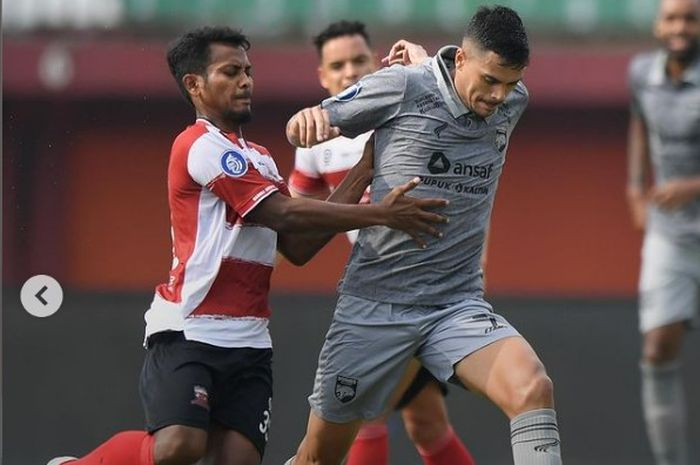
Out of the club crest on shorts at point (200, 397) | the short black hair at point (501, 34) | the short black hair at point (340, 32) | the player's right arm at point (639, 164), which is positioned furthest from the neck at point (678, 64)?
the club crest on shorts at point (200, 397)

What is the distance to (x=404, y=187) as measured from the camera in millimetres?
5109

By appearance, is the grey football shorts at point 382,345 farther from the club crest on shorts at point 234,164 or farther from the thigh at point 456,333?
the club crest on shorts at point 234,164

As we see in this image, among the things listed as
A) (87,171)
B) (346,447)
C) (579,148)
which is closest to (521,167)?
(579,148)

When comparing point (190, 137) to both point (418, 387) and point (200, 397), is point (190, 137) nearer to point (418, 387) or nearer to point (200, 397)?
point (200, 397)

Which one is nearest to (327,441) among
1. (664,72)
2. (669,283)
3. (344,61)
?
(344,61)

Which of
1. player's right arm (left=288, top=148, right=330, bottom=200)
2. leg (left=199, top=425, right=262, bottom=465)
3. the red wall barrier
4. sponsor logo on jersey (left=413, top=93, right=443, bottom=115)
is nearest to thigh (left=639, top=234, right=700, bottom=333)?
player's right arm (left=288, top=148, right=330, bottom=200)

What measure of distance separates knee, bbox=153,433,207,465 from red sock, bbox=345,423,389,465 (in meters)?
1.34

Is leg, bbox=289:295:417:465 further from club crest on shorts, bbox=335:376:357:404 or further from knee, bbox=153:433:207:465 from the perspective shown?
knee, bbox=153:433:207:465

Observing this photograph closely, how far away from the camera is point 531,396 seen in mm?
5023

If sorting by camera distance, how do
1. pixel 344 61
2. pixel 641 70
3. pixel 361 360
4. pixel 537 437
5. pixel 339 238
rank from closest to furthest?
pixel 537 437
pixel 361 360
pixel 344 61
pixel 641 70
pixel 339 238

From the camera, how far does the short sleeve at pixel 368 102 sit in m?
5.30

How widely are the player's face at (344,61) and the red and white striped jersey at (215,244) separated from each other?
143cm

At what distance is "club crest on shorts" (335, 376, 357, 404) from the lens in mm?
5461

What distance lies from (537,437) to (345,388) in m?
0.75
